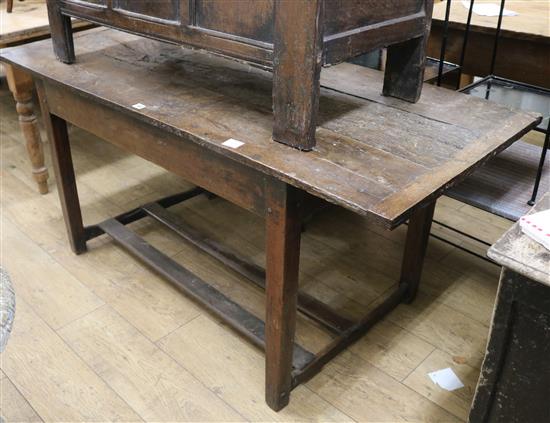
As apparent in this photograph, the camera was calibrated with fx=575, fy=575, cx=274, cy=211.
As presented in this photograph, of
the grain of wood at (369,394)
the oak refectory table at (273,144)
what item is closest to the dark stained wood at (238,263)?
the oak refectory table at (273,144)

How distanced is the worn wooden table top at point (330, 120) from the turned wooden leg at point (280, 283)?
10 centimetres

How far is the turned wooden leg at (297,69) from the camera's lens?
109cm

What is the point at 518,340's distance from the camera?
1052 millimetres

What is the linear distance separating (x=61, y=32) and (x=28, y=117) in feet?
3.03

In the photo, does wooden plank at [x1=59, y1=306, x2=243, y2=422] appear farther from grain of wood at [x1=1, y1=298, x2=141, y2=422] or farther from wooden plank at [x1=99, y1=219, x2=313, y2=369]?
wooden plank at [x1=99, y1=219, x2=313, y2=369]

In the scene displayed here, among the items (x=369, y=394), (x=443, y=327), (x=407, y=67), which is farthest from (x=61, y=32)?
(x=443, y=327)

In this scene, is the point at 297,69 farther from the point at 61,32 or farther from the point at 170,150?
the point at 61,32

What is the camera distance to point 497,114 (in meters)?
1.43

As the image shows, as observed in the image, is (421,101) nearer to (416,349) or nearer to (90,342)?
(416,349)

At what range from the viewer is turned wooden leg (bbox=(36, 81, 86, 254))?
6.21 feet

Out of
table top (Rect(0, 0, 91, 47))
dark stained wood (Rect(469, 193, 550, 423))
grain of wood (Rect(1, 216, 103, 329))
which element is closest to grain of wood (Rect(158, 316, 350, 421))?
grain of wood (Rect(1, 216, 103, 329))

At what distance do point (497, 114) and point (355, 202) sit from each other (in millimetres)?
597

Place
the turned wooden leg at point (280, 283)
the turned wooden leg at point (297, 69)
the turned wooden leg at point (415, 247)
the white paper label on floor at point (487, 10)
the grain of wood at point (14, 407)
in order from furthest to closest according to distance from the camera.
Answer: the white paper label on floor at point (487, 10)
the turned wooden leg at point (415, 247)
the grain of wood at point (14, 407)
the turned wooden leg at point (280, 283)
the turned wooden leg at point (297, 69)

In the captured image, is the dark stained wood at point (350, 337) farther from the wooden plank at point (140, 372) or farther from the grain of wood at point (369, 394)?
the wooden plank at point (140, 372)
